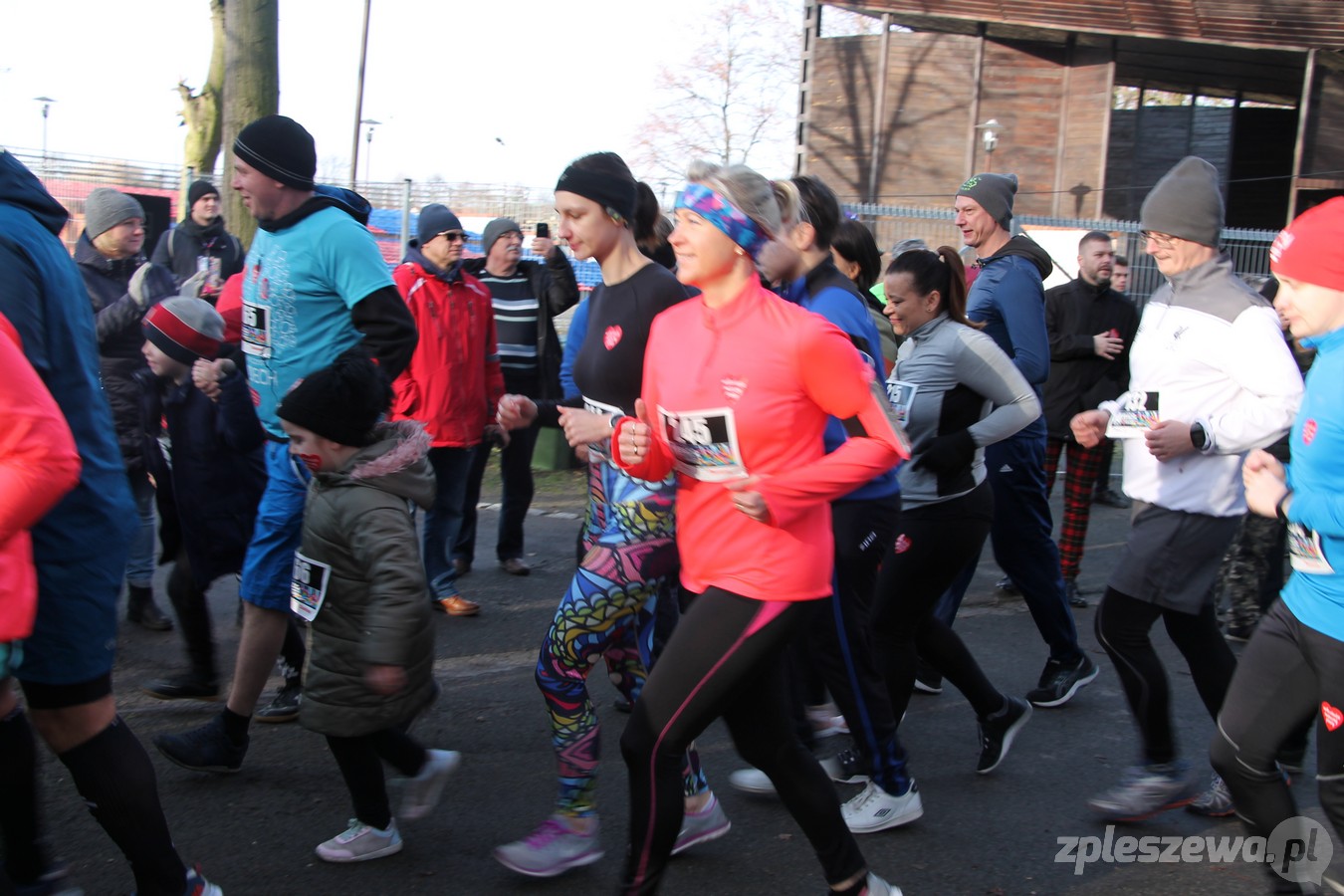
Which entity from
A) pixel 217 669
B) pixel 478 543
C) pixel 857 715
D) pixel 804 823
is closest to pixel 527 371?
pixel 478 543

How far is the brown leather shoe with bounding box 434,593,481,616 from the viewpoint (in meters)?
6.21

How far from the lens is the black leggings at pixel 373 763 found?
338cm

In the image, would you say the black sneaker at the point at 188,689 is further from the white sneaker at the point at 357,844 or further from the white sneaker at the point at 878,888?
the white sneaker at the point at 878,888

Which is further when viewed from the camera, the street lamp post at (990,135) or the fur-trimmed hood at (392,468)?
the street lamp post at (990,135)

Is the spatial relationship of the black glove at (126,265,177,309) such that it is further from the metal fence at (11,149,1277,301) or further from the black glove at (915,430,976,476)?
the metal fence at (11,149,1277,301)

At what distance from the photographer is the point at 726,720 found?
3.04m

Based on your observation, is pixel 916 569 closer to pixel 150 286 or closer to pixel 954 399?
Result: pixel 954 399

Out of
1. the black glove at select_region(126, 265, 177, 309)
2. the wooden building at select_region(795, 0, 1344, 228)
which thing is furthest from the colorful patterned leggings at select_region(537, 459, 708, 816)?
the wooden building at select_region(795, 0, 1344, 228)

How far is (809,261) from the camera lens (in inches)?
157

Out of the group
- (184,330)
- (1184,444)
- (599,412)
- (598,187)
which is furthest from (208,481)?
(1184,444)

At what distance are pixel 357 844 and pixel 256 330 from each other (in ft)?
5.73

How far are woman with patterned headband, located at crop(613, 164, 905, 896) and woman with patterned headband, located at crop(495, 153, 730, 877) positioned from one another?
0.20 meters

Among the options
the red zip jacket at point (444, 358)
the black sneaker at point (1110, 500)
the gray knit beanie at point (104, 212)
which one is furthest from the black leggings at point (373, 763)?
the black sneaker at point (1110, 500)

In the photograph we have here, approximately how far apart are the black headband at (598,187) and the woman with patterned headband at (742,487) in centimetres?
67
